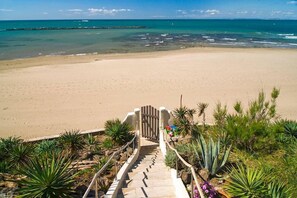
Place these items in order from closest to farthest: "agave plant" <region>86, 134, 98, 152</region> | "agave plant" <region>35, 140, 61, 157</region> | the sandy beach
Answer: "agave plant" <region>35, 140, 61, 157</region> < "agave plant" <region>86, 134, 98, 152</region> < the sandy beach

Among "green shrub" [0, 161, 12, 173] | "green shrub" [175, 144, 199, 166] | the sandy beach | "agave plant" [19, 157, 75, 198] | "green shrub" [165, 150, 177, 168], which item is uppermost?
"agave plant" [19, 157, 75, 198]

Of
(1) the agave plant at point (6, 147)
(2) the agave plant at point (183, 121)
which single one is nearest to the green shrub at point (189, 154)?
(2) the agave plant at point (183, 121)

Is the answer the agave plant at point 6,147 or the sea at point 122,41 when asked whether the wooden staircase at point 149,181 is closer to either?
the agave plant at point 6,147

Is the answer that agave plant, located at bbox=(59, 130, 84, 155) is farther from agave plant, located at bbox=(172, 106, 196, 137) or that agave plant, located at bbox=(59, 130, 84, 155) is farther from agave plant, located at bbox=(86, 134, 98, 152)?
agave plant, located at bbox=(172, 106, 196, 137)

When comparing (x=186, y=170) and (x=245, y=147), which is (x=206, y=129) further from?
(x=186, y=170)

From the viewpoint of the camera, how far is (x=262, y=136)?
8906 mm

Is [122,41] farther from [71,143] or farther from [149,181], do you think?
[149,181]

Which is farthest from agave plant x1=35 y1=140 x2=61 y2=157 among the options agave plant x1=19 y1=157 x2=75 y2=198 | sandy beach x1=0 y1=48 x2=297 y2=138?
sandy beach x1=0 y1=48 x2=297 y2=138

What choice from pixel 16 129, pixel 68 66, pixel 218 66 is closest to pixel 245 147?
pixel 16 129

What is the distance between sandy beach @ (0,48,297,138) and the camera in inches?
585

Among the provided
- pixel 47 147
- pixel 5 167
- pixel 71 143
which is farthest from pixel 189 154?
pixel 5 167

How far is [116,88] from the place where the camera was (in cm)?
1980

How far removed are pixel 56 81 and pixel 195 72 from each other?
36.0ft

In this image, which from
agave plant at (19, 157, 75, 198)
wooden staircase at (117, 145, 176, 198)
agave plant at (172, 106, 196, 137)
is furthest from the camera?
agave plant at (172, 106, 196, 137)
